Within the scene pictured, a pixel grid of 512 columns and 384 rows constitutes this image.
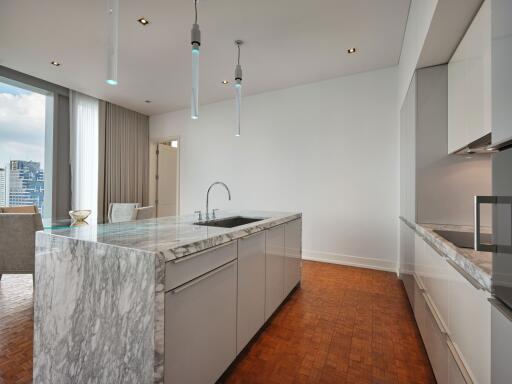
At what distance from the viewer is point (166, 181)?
19.7 ft

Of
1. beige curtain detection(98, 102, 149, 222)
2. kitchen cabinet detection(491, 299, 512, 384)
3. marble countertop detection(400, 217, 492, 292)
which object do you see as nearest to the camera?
kitchen cabinet detection(491, 299, 512, 384)

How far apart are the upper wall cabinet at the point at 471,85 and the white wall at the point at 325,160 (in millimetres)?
1734

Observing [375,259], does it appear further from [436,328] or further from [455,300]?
[455,300]

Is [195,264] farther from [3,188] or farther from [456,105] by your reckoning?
[3,188]

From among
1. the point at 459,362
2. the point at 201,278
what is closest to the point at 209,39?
the point at 201,278

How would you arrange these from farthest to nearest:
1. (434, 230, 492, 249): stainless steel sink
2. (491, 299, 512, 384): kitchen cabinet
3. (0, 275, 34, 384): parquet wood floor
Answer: (0, 275, 34, 384): parquet wood floor → (434, 230, 492, 249): stainless steel sink → (491, 299, 512, 384): kitchen cabinet

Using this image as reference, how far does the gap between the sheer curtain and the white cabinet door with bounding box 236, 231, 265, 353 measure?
13.0 ft

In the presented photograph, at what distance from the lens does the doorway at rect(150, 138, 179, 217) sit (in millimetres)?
5793

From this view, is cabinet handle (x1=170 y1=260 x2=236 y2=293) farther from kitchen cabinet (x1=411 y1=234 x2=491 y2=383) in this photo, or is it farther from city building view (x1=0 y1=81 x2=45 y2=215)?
city building view (x1=0 y1=81 x2=45 y2=215)

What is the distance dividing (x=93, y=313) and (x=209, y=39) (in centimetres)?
284

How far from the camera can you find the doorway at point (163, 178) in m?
5.79

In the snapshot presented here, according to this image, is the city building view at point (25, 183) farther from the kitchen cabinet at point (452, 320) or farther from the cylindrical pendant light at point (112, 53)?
the kitchen cabinet at point (452, 320)

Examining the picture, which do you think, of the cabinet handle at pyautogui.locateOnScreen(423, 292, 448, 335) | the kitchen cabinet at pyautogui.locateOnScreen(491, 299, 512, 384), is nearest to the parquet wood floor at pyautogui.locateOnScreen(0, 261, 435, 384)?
the cabinet handle at pyautogui.locateOnScreen(423, 292, 448, 335)

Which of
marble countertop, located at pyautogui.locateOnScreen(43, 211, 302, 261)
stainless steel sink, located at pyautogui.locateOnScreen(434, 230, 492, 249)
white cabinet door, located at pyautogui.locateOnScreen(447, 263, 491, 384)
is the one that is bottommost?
white cabinet door, located at pyautogui.locateOnScreen(447, 263, 491, 384)
